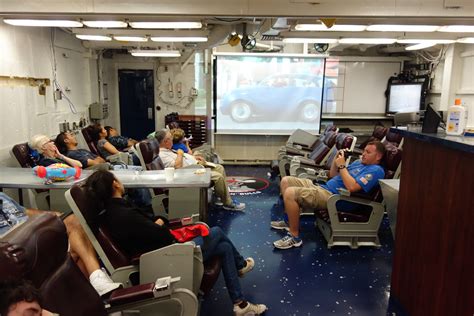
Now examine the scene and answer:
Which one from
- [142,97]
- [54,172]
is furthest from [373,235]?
[142,97]

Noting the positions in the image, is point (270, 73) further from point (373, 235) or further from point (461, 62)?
point (373, 235)

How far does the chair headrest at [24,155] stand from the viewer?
359 cm

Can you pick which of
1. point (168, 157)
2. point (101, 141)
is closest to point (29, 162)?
point (101, 141)

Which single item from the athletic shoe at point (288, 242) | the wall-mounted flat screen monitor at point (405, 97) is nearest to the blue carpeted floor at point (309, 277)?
the athletic shoe at point (288, 242)

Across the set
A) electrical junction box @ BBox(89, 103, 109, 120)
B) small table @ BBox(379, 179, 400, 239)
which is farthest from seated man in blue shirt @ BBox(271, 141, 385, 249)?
electrical junction box @ BBox(89, 103, 109, 120)

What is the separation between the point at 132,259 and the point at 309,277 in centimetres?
155

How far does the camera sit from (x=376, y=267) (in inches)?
122

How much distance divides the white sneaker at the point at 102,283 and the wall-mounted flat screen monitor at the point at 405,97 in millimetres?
6606

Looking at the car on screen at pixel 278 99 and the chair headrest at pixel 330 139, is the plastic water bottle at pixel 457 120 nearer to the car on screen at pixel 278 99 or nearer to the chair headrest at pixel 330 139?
the chair headrest at pixel 330 139

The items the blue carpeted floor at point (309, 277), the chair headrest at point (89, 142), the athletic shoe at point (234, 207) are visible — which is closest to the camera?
the blue carpeted floor at point (309, 277)

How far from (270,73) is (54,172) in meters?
4.95

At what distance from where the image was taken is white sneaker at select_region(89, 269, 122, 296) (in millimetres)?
1829

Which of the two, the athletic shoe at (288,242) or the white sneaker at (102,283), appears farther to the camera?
the athletic shoe at (288,242)

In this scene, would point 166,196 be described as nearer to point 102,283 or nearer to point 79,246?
point 79,246
